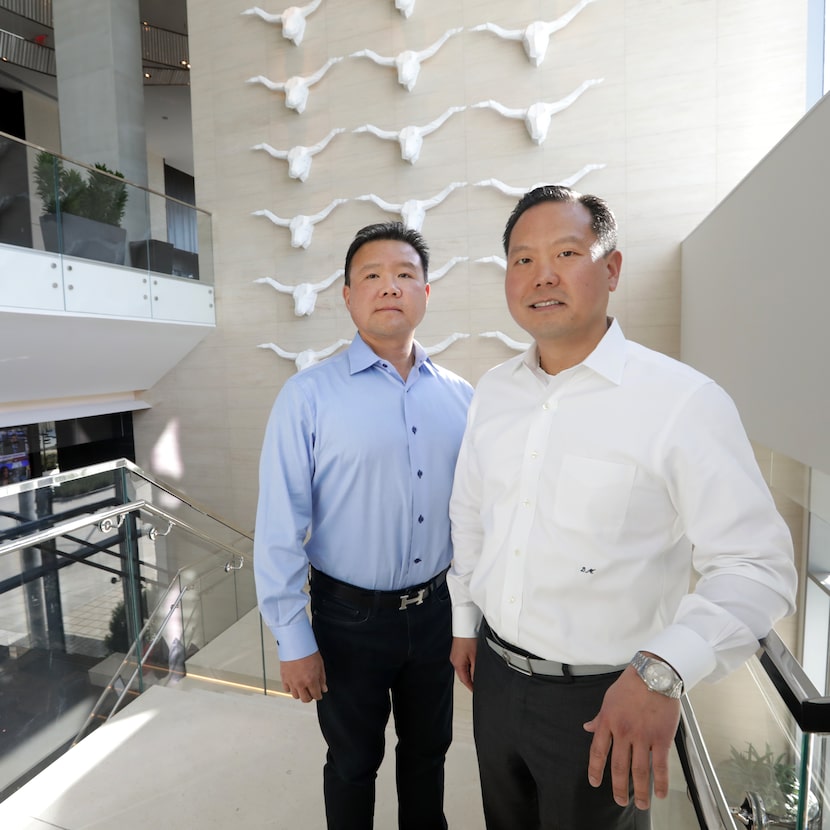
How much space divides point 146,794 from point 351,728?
936 mm

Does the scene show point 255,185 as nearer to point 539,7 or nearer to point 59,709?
point 539,7

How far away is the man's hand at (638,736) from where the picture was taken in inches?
30.3

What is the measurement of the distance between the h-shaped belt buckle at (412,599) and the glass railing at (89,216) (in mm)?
4546

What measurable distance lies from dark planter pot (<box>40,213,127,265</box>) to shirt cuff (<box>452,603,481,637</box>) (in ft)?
16.4

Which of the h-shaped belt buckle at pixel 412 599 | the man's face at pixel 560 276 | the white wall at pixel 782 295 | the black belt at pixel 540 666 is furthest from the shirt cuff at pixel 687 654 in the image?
the white wall at pixel 782 295

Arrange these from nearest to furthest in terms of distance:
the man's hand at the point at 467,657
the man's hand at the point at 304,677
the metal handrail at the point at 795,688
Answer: the metal handrail at the point at 795,688, the man's hand at the point at 467,657, the man's hand at the point at 304,677

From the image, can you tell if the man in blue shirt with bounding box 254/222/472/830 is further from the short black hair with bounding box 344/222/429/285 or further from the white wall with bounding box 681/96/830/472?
the white wall with bounding box 681/96/830/472

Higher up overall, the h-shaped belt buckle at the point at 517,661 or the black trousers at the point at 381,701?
the h-shaped belt buckle at the point at 517,661

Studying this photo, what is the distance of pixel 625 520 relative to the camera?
102cm

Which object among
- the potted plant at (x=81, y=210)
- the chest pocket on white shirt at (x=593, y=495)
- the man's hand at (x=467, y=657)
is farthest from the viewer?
the potted plant at (x=81, y=210)

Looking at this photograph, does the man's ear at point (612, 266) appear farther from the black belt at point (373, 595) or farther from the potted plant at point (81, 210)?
the potted plant at point (81, 210)

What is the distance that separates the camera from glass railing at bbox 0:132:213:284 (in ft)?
14.7

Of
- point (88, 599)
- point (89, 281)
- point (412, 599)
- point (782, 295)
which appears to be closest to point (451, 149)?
point (89, 281)

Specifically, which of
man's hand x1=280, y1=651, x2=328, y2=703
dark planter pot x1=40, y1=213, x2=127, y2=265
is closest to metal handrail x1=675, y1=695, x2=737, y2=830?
man's hand x1=280, y1=651, x2=328, y2=703
